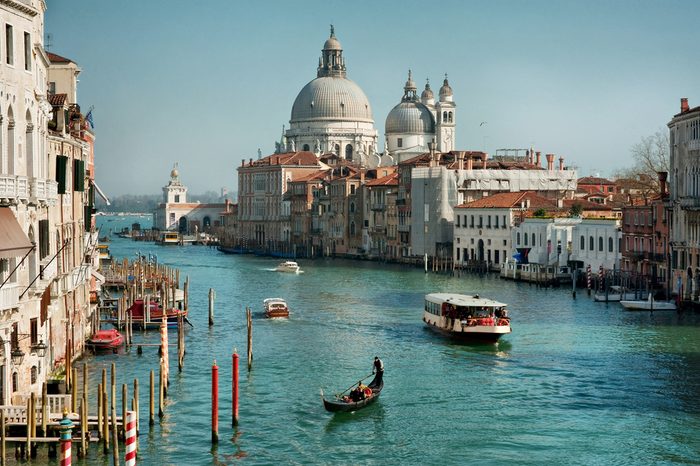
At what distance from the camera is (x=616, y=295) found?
33.4 metres

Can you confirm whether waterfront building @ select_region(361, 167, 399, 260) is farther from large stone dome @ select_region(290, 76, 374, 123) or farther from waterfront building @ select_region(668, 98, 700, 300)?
waterfront building @ select_region(668, 98, 700, 300)

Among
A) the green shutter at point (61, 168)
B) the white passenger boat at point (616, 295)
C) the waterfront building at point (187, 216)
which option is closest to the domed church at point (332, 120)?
the waterfront building at point (187, 216)

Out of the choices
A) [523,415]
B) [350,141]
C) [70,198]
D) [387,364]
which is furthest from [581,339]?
[350,141]

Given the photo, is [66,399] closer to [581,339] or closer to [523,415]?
[523,415]

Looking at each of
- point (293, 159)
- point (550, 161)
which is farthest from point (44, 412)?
point (293, 159)

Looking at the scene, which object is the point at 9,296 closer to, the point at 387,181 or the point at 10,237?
the point at 10,237

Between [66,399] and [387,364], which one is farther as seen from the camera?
[387,364]

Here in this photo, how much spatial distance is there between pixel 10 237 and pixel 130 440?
2401mm

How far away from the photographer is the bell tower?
258 ft

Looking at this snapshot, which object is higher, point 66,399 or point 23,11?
point 23,11

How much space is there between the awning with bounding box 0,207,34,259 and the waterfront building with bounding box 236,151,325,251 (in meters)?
55.5

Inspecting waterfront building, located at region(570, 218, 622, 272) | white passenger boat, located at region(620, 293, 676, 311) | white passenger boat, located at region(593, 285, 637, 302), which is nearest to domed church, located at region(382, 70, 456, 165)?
waterfront building, located at region(570, 218, 622, 272)

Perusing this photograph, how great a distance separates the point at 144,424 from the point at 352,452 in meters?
2.63

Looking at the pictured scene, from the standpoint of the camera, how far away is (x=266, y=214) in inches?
2931
